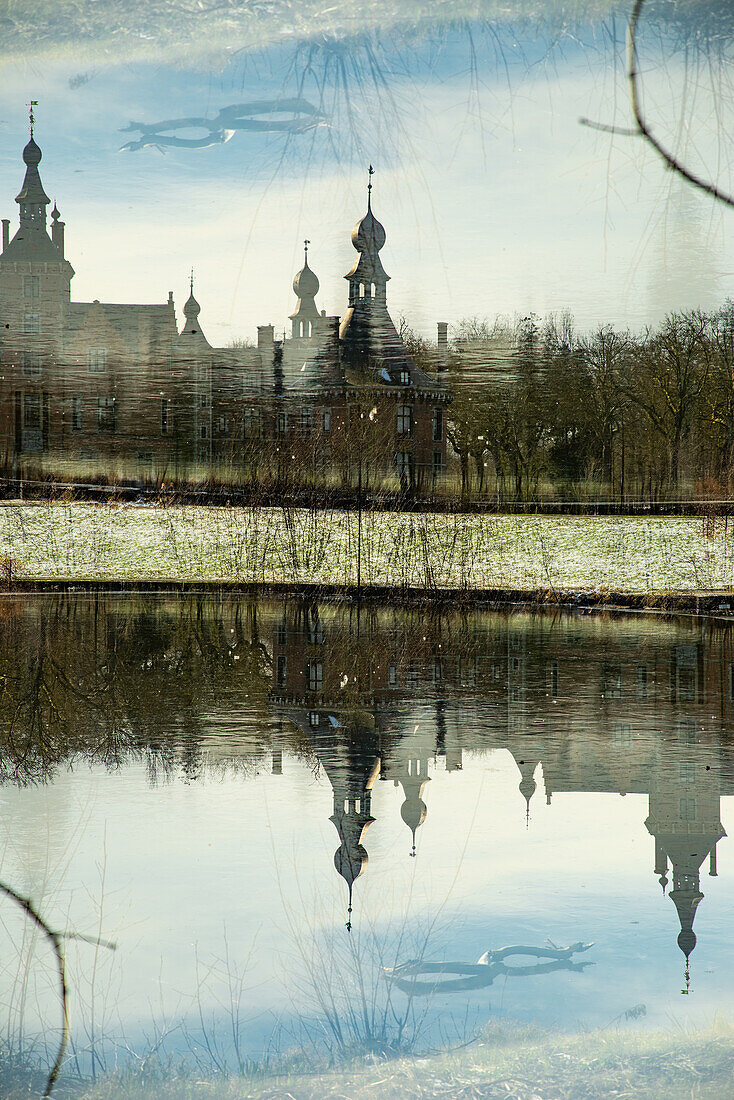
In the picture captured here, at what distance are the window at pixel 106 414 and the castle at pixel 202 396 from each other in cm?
3

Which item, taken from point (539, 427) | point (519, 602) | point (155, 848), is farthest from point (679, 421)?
point (155, 848)

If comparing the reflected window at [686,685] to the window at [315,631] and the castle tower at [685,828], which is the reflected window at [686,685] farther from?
the window at [315,631]

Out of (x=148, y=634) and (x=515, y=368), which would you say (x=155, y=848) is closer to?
(x=148, y=634)

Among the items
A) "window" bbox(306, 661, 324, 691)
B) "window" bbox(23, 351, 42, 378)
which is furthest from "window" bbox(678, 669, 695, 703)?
"window" bbox(23, 351, 42, 378)

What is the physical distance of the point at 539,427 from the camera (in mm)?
19766

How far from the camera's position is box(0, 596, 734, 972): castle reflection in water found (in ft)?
14.2

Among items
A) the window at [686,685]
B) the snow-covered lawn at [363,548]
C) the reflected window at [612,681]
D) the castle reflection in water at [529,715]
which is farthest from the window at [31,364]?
A: the window at [686,685]

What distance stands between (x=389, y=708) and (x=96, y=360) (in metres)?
14.1

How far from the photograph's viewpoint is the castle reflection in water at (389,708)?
434 cm

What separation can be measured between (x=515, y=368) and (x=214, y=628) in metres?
11.0

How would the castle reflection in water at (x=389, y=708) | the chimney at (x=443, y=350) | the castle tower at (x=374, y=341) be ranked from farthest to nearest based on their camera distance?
the chimney at (x=443, y=350) < the castle tower at (x=374, y=341) < the castle reflection in water at (x=389, y=708)

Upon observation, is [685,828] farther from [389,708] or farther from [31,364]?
[31,364]

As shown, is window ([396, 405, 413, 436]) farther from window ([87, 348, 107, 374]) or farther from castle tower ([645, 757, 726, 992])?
castle tower ([645, 757, 726, 992])

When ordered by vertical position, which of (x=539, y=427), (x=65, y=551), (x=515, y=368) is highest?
(x=515, y=368)
